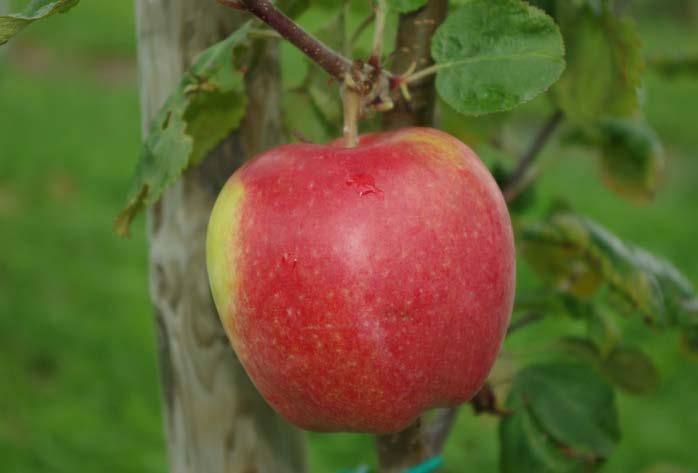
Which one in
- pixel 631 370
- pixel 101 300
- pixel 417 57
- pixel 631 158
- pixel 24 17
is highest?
pixel 24 17

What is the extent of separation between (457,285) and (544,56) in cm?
21

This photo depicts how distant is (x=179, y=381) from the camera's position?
44.1 inches

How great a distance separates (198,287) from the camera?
1.10 meters

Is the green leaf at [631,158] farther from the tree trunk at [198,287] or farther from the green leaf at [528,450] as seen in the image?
the tree trunk at [198,287]

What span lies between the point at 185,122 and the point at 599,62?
52 cm

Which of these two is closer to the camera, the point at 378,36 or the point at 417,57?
the point at 378,36

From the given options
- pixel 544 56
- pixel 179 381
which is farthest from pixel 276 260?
pixel 179 381

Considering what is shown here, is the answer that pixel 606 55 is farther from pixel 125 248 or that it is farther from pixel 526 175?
pixel 125 248

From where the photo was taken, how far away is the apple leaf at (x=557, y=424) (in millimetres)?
1148

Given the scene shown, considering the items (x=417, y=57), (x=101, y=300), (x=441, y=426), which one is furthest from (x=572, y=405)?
(x=101, y=300)

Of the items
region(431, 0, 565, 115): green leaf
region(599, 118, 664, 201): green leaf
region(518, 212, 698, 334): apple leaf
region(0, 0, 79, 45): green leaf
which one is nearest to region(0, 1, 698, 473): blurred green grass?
region(599, 118, 664, 201): green leaf

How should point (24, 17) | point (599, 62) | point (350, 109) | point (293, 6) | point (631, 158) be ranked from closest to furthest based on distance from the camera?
point (24, 17)
point (350, 109)
point (293, 6)
point (599, 62)
point (631, 158)

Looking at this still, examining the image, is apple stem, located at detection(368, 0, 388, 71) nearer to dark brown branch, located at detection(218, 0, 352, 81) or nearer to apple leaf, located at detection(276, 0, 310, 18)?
dark brown branch, located at detection(218, 0, 352, 81)

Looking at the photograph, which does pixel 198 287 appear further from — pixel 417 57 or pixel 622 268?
pixel 622 268
